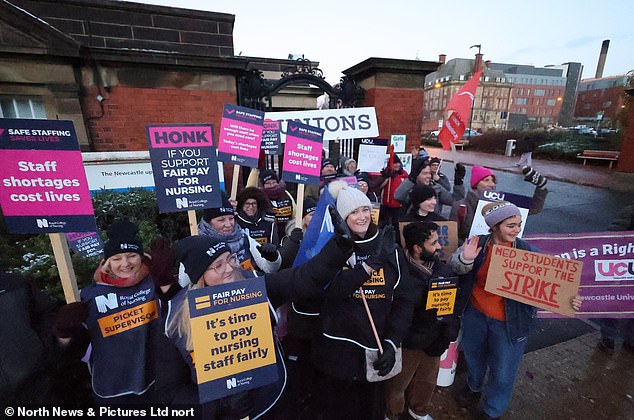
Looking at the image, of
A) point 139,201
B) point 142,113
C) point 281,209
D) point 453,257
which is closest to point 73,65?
point 142,113

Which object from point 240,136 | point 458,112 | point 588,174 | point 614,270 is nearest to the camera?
point 614,270

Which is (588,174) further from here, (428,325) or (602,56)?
(602,56)

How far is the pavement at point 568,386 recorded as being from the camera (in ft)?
8.54

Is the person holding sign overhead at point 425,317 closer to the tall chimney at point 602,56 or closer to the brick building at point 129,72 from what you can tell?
the brick building at point 129,72

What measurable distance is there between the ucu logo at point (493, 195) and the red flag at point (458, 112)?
228cm

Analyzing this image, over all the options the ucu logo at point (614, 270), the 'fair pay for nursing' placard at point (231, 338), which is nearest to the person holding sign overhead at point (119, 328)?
the 'fair pay for nursing' placard at point (231, 338)

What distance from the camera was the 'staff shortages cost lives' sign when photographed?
5.88ft

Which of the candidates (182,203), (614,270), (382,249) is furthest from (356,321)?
(614,270)

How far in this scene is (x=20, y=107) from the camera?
224 inches

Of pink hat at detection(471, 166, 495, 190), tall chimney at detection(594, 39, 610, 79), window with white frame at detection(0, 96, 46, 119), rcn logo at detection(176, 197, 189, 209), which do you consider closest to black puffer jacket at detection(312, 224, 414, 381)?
rcn logo at detection(176, 197, 189, 209)

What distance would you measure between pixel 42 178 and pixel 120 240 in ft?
2.00

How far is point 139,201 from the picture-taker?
504 cm

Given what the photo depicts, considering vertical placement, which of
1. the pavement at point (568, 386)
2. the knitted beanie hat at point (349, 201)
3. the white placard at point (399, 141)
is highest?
the white placard at point (399, 141)

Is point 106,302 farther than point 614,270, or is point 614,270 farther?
point 614,270
